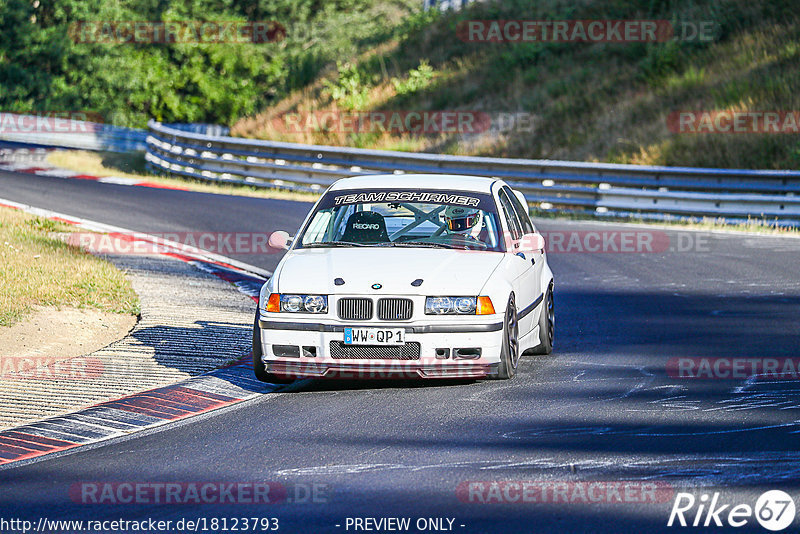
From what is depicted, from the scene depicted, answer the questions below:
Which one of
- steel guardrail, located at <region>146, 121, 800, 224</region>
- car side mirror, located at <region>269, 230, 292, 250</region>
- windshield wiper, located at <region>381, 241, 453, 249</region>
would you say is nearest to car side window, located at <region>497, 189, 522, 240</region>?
windshield wiper, located at <region>381, 241, 453, 249</region>

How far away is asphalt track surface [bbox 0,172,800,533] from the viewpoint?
232 inches

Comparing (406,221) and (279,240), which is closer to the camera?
(279,240)

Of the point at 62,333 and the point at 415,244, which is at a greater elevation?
the point at 415,244

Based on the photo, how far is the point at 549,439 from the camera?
7.26 m

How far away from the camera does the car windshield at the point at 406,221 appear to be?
9688mm

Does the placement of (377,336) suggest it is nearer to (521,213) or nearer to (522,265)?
(522,265)

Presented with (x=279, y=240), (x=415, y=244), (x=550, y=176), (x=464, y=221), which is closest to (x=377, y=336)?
(x=415, y=244)

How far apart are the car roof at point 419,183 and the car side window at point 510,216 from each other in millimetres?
162

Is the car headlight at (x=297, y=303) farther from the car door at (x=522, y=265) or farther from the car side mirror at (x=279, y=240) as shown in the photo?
the car door at (x=522, y=265)

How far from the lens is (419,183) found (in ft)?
33.4

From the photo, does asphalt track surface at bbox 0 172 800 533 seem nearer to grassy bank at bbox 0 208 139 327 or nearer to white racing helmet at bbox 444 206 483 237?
white racing helmet at bbox 444 206 483 237

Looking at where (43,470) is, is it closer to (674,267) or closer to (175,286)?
(175,286)

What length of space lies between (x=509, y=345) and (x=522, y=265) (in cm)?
97

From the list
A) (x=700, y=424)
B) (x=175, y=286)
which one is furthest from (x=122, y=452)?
(x=175, y=286)
